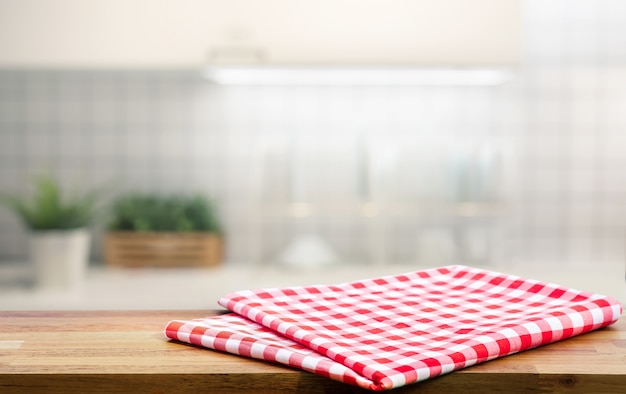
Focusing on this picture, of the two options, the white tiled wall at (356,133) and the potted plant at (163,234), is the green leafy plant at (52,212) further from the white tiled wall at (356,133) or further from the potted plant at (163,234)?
the white tiled wall at (356,133)

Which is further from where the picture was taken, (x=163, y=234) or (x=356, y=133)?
(x=356, y=133)

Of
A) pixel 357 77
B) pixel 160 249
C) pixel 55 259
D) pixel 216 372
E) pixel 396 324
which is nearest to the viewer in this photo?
pixel 216 372

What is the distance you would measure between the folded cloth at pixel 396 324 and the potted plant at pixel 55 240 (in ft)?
5.17

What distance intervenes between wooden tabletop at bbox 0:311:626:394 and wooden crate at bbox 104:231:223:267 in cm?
173

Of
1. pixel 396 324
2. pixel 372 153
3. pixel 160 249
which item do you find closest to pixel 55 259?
pixel 160 249

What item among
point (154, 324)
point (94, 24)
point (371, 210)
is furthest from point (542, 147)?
point (154, 324)

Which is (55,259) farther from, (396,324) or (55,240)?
(396,324)

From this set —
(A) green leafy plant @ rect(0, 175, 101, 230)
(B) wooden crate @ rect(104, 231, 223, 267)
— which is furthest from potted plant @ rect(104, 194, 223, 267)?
(A) green leafy plant @ rect(0, 175, 101, 230)

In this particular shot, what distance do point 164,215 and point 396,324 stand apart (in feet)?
5.90

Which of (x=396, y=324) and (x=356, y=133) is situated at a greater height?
(x=356, y=133)

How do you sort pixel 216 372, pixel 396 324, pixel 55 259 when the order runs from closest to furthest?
1. pixel 216 372
2. pixel 396 324
3. pixel 55 259

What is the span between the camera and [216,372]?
2.43 feet

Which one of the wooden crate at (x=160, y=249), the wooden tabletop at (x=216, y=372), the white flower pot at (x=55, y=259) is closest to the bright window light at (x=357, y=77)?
the wooden crate at (x=160, y=249)

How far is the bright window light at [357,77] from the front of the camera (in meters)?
2.58
